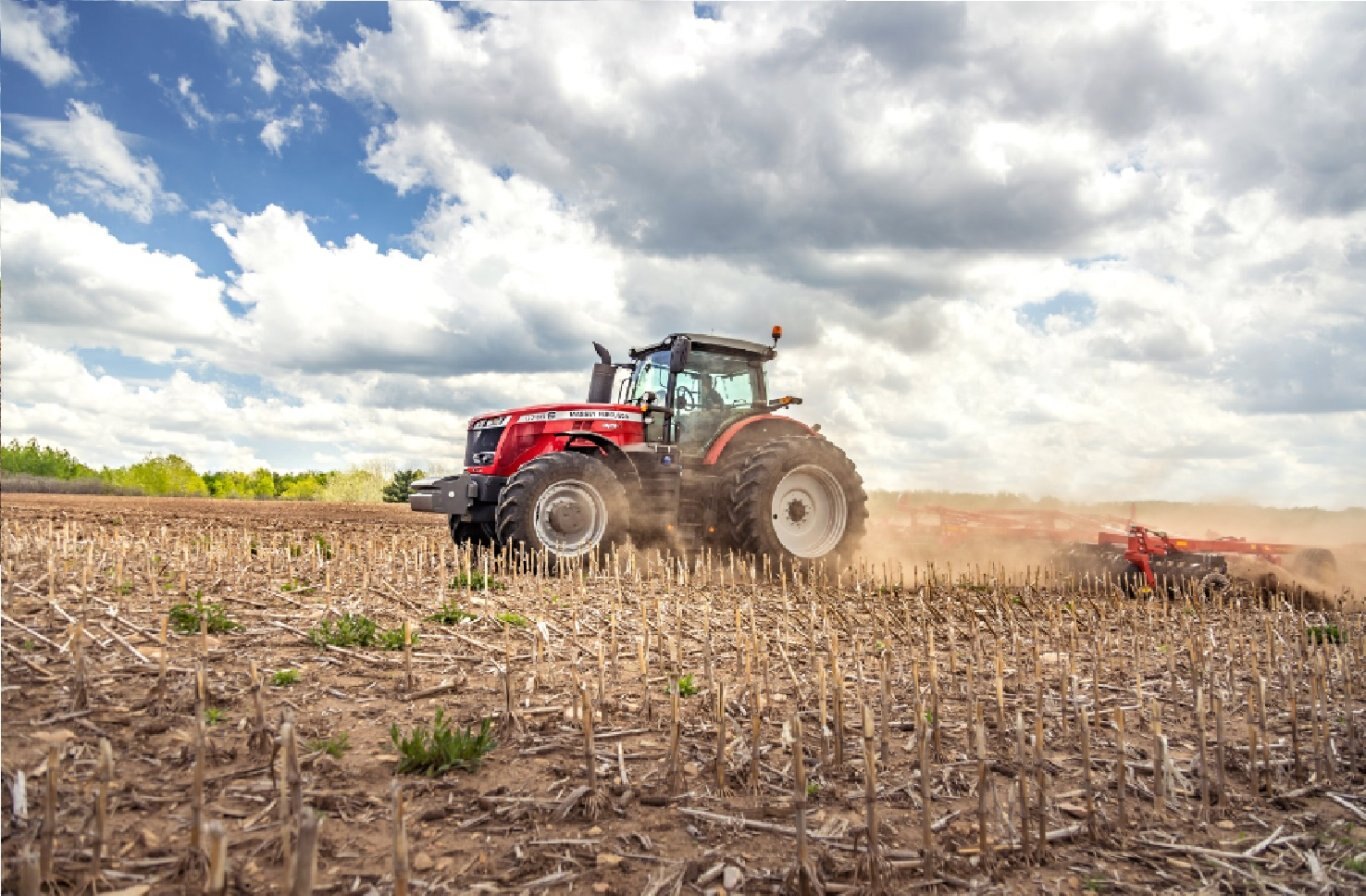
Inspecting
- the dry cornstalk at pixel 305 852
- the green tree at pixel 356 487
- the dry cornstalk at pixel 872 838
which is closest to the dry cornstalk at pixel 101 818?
the dry cornstalk at pixel 305 852

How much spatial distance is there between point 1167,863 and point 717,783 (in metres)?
1.98

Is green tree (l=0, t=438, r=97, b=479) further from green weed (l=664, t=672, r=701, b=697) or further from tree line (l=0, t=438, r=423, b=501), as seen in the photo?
green weed (l=664, t=672, r=701, b=697)

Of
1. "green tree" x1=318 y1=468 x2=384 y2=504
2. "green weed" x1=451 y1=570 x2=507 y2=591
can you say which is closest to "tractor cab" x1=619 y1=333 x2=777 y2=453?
"green weed" x1=451 y1=570 x2=507 y2=591

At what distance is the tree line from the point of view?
3694cm

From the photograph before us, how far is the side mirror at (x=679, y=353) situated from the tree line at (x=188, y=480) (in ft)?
80.7

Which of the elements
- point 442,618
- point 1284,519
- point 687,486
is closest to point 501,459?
point 687,486

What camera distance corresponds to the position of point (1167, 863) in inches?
154

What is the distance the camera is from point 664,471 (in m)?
11.1

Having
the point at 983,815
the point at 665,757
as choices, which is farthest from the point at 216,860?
the point at 983,815

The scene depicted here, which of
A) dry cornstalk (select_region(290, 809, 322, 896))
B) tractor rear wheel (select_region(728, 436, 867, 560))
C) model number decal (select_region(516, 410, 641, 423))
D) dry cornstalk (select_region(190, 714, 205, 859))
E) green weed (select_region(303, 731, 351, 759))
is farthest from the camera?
model number decal (select_region(516, 410, 641, 423))

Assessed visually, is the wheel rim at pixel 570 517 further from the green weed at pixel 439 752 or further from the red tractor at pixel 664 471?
the green weed at pixel 439 752

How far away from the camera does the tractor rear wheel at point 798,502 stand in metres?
11.0

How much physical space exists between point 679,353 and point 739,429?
50.6 inches

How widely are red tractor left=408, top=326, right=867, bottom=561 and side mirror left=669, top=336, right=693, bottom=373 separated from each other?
0.8 inches
